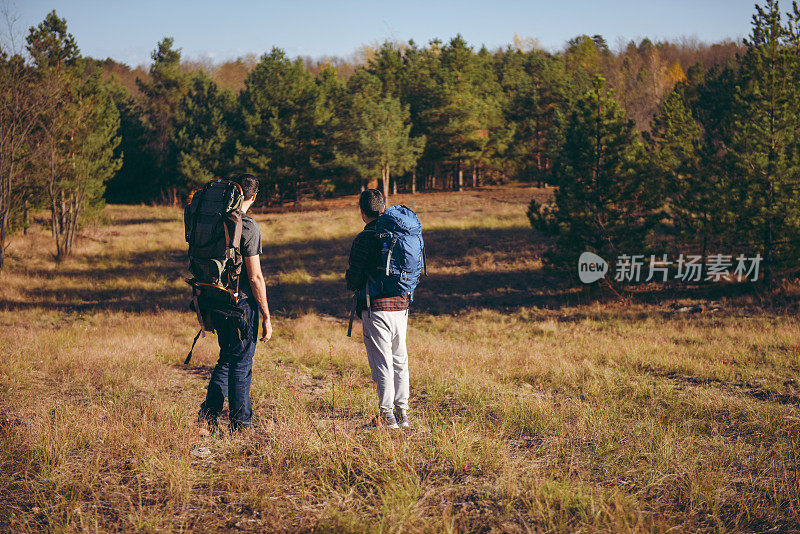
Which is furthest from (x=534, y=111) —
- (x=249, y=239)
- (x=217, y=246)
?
(x=217, y=246)

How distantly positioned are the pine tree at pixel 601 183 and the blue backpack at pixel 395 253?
45.6 ft

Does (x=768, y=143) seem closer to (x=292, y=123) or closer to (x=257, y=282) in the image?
(x=257, y=282)

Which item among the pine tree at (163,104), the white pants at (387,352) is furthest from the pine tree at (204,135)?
the white pants at (387,352)

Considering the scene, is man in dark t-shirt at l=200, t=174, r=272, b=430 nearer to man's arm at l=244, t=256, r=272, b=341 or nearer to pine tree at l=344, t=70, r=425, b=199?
man's arm at l=244, t=256, r=272, b=341

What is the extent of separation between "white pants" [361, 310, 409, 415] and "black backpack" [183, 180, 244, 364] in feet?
3.34

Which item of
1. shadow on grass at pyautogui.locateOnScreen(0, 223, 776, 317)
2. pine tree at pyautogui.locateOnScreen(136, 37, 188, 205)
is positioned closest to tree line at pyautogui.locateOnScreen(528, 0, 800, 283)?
shadow on grass at pyautogui.locateOnScreen(0, 223, 776, 317)

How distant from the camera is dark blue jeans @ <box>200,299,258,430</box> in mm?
3912

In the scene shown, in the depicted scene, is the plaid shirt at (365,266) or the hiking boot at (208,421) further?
the hiking boot at (208,421)

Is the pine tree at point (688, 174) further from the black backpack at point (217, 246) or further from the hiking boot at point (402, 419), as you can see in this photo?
the black backpack at point (217, 246)

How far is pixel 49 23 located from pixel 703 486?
90.9 feet

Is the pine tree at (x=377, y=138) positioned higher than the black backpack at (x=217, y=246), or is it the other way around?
the pine tree at (x=377, y=138)

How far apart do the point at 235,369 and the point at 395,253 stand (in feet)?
5.07

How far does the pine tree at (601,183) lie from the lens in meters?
16.0

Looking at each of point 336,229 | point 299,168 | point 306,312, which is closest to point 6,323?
point 306,312
